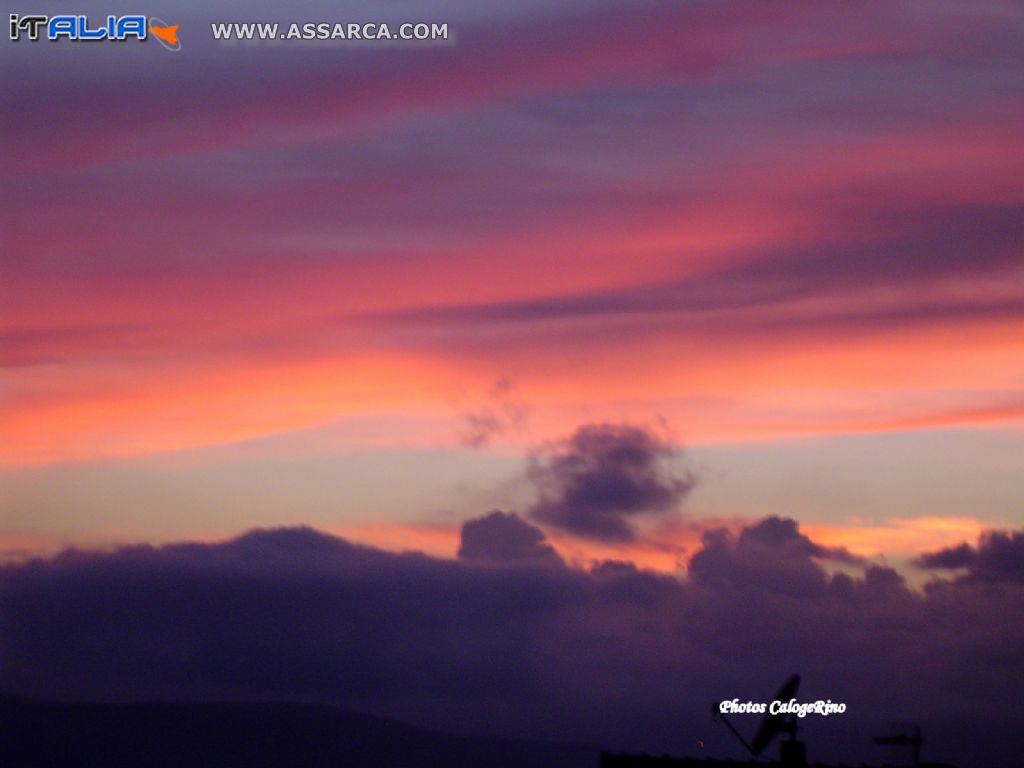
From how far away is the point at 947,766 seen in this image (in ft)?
179

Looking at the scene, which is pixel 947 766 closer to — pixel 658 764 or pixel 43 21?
pixel 658 764

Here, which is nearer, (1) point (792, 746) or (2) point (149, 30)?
(1) point (792, 746)

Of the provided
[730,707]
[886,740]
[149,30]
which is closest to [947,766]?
[886,740]

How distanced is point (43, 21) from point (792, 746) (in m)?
37.0

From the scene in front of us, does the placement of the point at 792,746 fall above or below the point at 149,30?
below

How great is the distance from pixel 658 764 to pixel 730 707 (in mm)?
3152

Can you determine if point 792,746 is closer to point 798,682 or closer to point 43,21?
point 798,682

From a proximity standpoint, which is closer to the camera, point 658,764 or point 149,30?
point 658,764

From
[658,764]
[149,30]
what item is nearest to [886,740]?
[658,764]

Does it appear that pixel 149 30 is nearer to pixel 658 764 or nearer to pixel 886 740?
pixel 658 764

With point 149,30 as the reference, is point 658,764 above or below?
below

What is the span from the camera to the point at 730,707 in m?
54.8

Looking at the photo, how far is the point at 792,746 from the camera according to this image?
174 ft

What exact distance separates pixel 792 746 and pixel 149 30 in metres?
34.3
